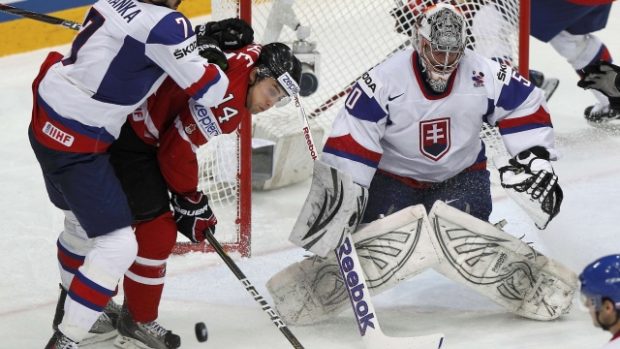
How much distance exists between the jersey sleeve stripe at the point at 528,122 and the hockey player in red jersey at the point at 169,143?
0.64 metres

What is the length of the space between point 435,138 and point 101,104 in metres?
0.98

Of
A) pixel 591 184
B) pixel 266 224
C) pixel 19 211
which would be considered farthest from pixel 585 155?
pixel 19 211

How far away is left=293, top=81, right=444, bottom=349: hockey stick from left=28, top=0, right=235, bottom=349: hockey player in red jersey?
18.0 inches

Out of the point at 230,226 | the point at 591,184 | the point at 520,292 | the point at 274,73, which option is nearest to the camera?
the point at 274,73

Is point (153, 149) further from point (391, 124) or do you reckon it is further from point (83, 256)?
point (391, 124)

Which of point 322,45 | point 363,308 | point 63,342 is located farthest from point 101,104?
point 322,45

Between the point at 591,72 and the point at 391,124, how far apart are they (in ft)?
4.79

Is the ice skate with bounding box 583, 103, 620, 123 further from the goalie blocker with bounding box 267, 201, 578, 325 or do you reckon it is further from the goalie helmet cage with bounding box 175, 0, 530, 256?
the goalie blocker with bounding box 267, 201, 578, 325

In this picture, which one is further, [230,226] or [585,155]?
[585,155]

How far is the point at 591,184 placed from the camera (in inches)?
200

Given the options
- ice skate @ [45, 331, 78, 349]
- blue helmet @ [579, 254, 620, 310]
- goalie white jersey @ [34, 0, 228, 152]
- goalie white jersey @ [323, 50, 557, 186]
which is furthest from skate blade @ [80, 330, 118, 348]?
blue helmet @ [579, 254, 620, 310]

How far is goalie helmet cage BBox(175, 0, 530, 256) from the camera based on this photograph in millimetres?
4473

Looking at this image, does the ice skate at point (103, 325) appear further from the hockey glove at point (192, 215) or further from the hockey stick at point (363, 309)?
the hockey stick at point (363, 309)

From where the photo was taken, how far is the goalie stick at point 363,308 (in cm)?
368
